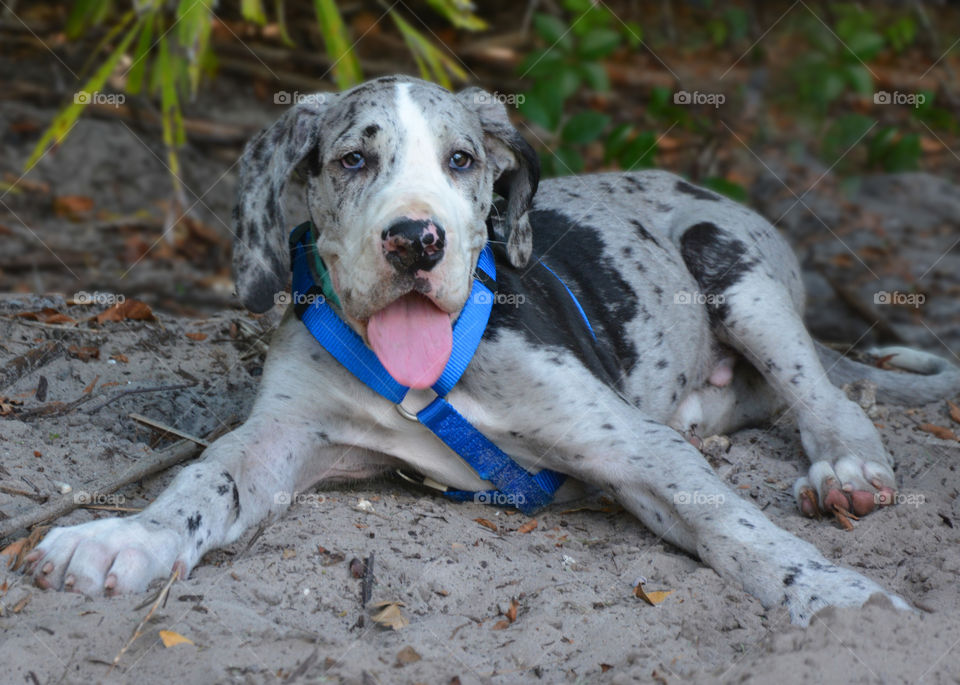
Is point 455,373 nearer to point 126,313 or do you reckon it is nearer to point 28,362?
point 28,362

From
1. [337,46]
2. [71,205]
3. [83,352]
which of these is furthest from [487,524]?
[71,205]

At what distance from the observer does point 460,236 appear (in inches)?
139

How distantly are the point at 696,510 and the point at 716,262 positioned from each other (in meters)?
1.79

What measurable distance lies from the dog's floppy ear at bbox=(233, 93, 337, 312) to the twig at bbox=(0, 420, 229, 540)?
615 millimetres

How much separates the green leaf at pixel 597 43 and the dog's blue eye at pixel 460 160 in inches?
165

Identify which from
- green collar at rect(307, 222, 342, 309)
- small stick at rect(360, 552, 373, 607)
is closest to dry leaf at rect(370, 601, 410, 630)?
small stick at rect(360, 552, 373, 607)

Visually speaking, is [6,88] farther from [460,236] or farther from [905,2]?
[905,2]

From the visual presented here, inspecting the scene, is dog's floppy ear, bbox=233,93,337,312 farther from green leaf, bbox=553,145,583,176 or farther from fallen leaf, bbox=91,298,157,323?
green leaf, bbox=553,145,583,176

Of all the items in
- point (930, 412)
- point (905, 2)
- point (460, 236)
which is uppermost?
point (905, 2)

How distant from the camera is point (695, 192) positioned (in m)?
5.51

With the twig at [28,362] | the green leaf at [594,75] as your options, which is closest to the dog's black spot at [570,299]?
the twig at [28,362]

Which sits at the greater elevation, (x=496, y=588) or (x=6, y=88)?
(x=6, y=88)

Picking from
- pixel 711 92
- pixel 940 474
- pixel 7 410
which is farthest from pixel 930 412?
pixel 711 92

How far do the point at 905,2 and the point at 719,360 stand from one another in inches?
312
